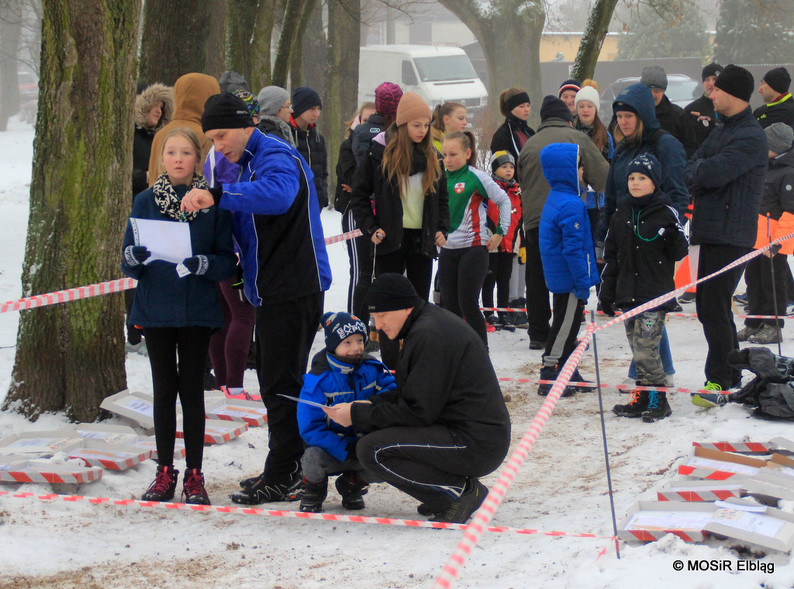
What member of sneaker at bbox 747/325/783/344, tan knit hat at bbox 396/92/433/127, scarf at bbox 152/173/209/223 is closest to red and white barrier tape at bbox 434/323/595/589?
scarf at bbox 152/173/209/223

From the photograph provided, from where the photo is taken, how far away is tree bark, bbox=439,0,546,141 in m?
27.8

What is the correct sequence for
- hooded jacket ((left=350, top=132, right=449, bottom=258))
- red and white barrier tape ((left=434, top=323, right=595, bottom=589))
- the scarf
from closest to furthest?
red and white barrier tape ((left=434, top=323, right=595, bottom=589)) < the scarf < hooded jacket ((left=350, top=132, right=449, bottom=258))

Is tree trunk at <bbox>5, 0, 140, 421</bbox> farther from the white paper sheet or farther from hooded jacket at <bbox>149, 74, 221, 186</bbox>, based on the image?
the white paper sheet

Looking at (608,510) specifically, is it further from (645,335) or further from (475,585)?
(645,335)

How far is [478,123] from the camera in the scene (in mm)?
22453

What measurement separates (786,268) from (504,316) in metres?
2.74

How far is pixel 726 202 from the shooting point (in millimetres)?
6227

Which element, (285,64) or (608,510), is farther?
(285,64)

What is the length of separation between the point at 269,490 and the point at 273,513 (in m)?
0.52

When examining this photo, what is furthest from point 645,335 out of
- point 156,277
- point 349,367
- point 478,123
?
point 478,123

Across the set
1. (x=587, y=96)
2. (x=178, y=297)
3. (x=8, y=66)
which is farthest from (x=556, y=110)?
(x=8, y=66)

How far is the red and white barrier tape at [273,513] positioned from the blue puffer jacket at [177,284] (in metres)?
0.88

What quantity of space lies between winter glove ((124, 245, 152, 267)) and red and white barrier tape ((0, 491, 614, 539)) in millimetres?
1158

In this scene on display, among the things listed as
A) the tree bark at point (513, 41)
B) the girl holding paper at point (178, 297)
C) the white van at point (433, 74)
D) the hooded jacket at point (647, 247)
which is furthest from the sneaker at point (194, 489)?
the tree bark at point (513, 41)
